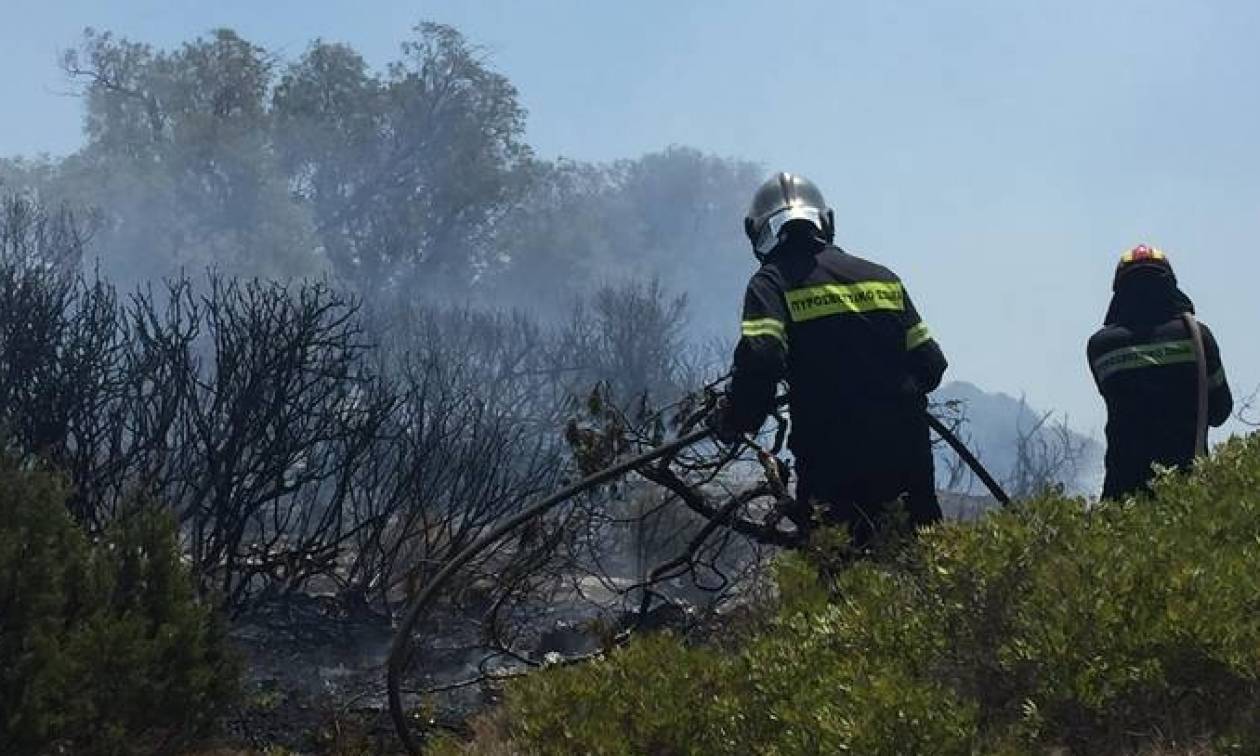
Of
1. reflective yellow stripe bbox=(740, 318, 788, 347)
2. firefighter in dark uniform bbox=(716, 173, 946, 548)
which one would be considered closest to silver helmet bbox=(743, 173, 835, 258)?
firefighter in dark uniform bbox=(716, 173, 946, 548)

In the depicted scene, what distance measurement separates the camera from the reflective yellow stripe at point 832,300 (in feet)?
15.2

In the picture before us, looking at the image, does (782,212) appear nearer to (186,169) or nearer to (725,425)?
(725,425)

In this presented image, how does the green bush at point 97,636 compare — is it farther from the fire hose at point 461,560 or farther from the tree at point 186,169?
the tree at point 186,169

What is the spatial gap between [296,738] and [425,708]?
1.13m

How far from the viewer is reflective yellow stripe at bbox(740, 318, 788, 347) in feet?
14.3

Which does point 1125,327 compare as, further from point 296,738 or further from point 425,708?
point 296,738

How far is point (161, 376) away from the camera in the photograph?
863cm

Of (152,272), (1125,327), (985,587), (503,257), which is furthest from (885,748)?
(503,257)

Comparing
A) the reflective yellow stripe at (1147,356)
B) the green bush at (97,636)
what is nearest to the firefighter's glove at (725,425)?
the green bush at (97,636)

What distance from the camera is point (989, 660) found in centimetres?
269

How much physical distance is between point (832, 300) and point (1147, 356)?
5.24 feet

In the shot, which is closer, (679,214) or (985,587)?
(985,587)

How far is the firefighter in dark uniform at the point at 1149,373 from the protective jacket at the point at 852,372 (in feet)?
3.77

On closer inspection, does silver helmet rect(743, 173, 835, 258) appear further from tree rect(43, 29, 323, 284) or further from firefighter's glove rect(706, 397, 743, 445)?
tree rect(43, 29, 323, 284)
